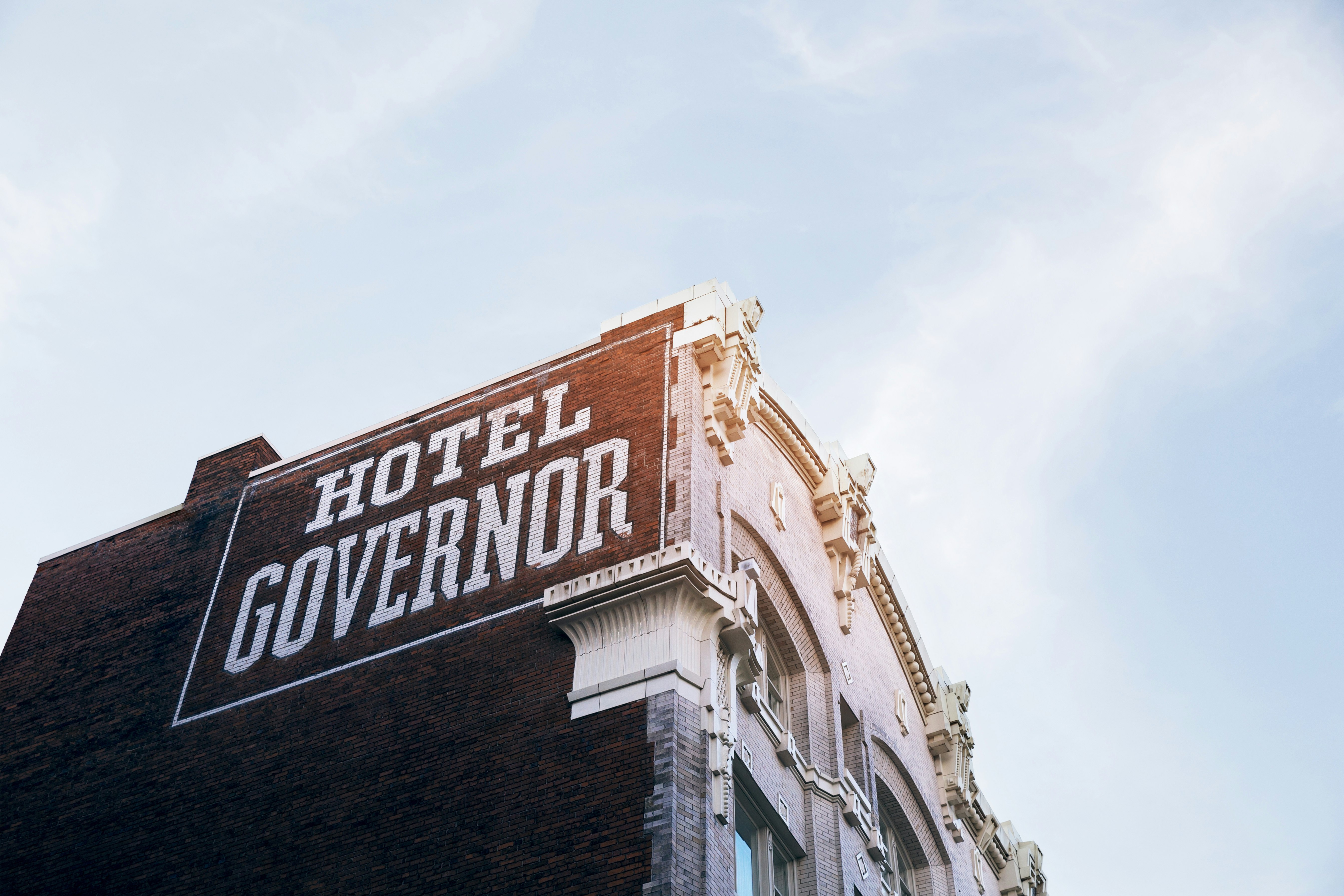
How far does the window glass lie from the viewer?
24.0m

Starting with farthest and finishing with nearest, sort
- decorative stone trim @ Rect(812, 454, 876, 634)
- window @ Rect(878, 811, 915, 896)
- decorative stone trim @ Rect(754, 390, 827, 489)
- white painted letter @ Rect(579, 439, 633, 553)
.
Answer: decorative stone trim @ Rect(812, 454, 876, 634) → decorative stone trim @ Rect(754, 390, 827, 489) → window @ Rect(878, 811, 915, 896) → white painted letter @ Rect(579, 439, 633, 553)

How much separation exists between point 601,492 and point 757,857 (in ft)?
22.2

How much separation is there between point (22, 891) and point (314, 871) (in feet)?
23.3

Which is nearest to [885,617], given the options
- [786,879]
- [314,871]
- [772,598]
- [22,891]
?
[772,598]

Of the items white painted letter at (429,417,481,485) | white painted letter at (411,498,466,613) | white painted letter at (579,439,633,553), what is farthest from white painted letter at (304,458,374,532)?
white painted letter at (579,439,633,553)

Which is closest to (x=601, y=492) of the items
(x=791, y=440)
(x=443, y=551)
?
(x=443, y=551)

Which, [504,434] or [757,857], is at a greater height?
[504,434]

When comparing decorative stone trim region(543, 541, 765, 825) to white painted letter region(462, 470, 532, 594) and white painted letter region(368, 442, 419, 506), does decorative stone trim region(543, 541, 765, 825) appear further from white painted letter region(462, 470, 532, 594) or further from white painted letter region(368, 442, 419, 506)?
white painted letter region(368, 442, 419, 506)

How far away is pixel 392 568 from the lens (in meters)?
28.3

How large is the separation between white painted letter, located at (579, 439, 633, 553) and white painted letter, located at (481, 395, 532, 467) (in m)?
1.79

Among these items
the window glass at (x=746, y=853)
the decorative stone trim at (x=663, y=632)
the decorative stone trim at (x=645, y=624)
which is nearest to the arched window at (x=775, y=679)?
the window glass at (x=746, y=853)

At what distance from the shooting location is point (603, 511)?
26422 millimetres

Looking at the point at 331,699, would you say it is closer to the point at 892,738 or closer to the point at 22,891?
the point at 22,891

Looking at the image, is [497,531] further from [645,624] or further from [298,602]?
[645,624]
